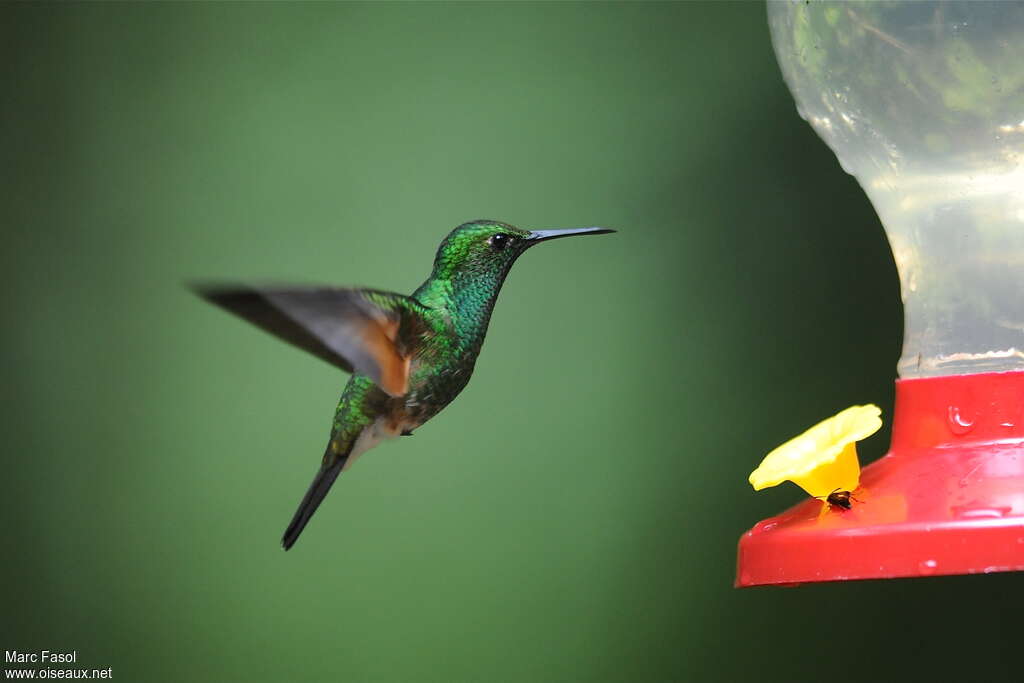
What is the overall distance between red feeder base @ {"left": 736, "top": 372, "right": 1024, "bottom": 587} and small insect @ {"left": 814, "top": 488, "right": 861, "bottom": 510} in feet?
0.04

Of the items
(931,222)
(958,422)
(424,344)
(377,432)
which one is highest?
(931,222)

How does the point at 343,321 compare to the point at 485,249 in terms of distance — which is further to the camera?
the point at 485,249

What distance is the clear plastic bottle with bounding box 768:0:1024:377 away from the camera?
1.83 meters

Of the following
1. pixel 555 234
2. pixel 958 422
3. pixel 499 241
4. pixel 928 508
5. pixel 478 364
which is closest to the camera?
pixel 928 508

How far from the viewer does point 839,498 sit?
1.55 meters

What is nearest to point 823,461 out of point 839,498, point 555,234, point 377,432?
point 839,498

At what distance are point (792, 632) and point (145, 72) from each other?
8.20ft

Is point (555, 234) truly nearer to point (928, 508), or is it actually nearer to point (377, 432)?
point (377, 432)

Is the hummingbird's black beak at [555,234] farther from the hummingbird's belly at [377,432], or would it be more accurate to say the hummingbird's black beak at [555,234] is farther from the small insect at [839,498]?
the small insect at [839,498]

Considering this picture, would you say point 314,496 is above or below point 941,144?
below

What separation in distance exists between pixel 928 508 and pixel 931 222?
0.69 meters

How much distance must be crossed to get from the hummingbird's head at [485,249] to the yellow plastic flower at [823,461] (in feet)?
1.80

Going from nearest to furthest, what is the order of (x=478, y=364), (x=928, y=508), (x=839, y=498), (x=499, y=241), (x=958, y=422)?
(x=928, y=508)
(x=839, y=498)
(x=958, y=422)
(x=499, y=241)
(x=478, y=364)

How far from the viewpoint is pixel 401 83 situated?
369 centimetres
